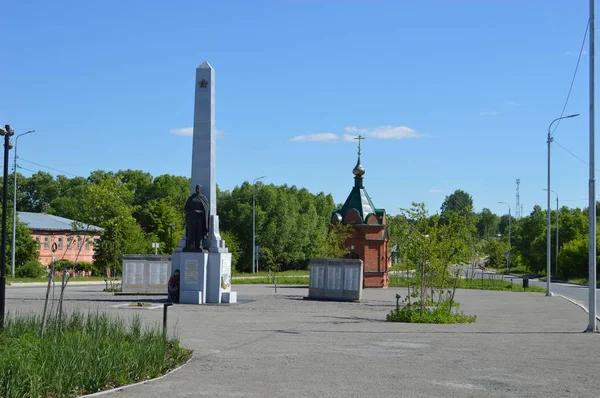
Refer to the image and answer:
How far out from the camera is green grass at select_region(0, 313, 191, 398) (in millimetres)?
8734

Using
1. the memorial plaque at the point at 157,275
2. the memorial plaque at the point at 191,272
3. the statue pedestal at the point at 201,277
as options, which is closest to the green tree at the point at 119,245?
the memorial plaque at the point at 157,275

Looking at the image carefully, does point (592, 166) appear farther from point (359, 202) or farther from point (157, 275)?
point (359, 202)

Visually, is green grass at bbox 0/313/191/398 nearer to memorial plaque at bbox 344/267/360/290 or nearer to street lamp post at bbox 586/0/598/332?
street lamp post at bbox 586/0/598/332

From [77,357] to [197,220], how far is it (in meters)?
18.8

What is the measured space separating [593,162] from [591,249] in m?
2.35

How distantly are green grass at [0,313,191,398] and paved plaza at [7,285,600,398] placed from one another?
389mm

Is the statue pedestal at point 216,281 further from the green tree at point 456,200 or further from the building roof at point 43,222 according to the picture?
the green tree at point 456,200

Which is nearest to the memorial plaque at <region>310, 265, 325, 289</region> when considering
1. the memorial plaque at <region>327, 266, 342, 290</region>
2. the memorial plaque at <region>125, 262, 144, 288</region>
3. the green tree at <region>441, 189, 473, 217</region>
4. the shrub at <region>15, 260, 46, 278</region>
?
the memorial plaque at <region>327, 266, 342, 290</region>

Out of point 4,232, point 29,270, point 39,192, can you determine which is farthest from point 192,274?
point 39,192

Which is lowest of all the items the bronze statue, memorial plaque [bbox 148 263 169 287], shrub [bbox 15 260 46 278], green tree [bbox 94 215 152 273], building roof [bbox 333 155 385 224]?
shrub [bbox 15 260 46 278]

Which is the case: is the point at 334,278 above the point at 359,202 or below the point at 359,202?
below

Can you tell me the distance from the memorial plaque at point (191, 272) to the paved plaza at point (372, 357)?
4.59m

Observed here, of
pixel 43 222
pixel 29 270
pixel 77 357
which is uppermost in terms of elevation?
pixel 43 222

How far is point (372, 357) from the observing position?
43.4 ft
